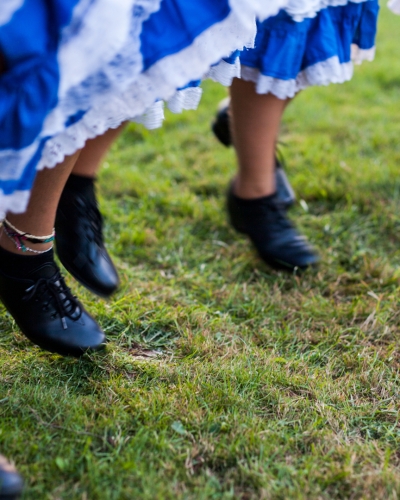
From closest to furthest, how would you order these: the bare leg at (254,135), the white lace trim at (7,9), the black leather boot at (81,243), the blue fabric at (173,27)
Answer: the white lace trim at (7,9) → the blue fabric at (173,27) → the black leather boot at (81,243) → the bare leg at (254,135)

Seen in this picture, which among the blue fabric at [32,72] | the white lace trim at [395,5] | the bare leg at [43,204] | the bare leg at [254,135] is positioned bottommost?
the bare leg at [254,135]

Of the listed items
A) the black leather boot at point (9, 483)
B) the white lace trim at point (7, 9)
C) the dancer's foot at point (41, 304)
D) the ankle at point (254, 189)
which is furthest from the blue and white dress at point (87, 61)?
the ankle at point (254, 189)

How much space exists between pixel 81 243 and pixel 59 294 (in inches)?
5.3

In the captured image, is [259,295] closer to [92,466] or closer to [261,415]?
[261,415]

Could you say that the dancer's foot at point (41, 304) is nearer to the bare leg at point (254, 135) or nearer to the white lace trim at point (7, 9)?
the white lace trim at point (7, 9)

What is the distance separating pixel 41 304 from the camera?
42.1 inches

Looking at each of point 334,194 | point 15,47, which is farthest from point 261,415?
point 334,194

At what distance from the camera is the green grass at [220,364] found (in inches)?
34.2

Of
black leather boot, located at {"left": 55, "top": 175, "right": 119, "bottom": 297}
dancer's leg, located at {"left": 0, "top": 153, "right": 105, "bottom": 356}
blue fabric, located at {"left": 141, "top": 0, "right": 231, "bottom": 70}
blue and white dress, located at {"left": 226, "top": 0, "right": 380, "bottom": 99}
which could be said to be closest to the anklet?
dancer's leg, located at {"left": 0, "top": 153, "right": 105, "bottom": 356}

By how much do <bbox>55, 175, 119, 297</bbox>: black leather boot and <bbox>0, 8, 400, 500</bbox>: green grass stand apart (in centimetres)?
12

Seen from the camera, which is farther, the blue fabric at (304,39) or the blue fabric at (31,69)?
the blue fabric at (304,39)

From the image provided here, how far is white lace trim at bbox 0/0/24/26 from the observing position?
681 millimetres

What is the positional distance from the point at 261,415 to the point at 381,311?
494mm

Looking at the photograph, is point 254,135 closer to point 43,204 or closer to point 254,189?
point 254,189
